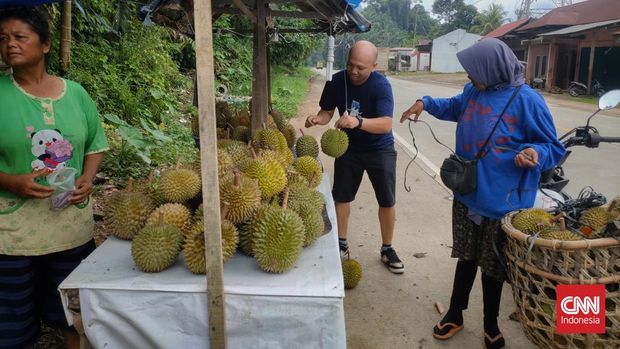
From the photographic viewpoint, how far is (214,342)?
66.5 inches

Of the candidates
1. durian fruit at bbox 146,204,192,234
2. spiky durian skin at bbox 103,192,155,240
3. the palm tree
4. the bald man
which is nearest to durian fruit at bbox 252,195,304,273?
durian fruit at bbox 146,204,192,234

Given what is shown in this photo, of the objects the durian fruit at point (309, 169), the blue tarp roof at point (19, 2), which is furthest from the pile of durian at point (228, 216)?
the blue tarp roof at point (19, 2)

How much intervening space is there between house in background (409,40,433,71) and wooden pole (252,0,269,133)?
186 feet

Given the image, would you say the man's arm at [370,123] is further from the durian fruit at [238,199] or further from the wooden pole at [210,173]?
the wooden pole at [210,173]

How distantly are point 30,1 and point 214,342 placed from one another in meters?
1.56

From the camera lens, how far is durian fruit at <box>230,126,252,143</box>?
3.53 m

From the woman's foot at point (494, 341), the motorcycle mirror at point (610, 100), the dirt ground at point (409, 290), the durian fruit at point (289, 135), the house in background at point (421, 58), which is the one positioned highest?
the house in background at point (421, 58)

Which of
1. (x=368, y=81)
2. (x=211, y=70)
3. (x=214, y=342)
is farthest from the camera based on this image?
(x=368, y=81)

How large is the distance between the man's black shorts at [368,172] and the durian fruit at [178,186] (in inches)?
69.0

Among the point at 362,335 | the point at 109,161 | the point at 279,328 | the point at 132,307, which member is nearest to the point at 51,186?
the point at 132,307

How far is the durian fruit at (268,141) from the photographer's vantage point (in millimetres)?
3003

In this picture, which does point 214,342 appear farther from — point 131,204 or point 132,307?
point 131,204

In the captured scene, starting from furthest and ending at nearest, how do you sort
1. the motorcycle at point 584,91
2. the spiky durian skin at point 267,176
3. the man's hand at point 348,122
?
1. the motorcycle at point 584,91
2. the man's hand at point 348,122
3. the spiky durian skin at point 267,176

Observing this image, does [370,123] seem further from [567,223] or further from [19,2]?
[19,2]
